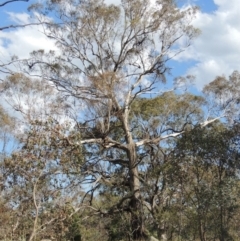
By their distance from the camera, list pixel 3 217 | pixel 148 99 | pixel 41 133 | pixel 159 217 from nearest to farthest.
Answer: pixel 41 133
pixel 3 217
pixel 159 217
pixel 148 99

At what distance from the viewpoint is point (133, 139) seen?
19.8 meters

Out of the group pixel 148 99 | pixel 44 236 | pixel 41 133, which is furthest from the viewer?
pixel 148 99

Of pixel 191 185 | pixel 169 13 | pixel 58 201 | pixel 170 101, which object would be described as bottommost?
pixel 58 201

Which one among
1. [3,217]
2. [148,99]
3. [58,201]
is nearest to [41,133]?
[58,201]

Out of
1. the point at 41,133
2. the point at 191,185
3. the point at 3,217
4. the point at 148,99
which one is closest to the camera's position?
the point at 41,133

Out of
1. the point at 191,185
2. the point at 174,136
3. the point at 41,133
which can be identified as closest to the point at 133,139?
the point at 174,136

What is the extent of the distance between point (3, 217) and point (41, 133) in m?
2.96

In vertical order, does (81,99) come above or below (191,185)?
above

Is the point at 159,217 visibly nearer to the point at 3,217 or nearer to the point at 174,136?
the point at 174,136

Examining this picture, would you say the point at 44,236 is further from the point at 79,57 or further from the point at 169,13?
the point at 169,13

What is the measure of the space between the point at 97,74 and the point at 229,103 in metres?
5.63

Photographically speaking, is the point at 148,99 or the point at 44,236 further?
the point at 148,99

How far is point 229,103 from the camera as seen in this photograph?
750 inches

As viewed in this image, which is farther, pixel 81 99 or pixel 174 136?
pixel 174 136
